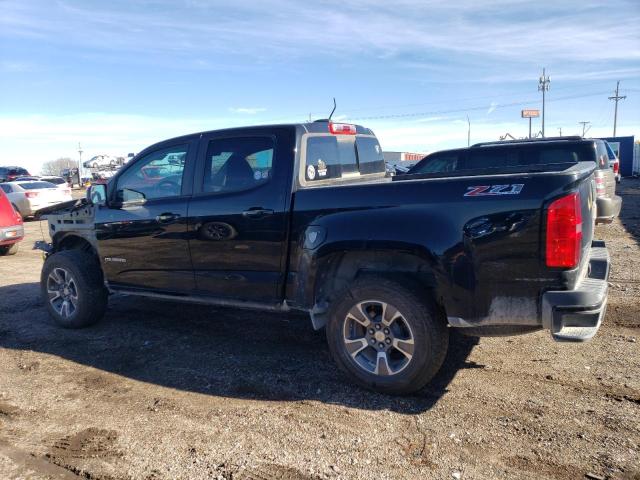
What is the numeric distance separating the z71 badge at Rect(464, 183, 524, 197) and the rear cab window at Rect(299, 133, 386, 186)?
1.49m

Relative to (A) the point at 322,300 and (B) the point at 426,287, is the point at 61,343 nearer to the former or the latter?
(A) the point at 322,300

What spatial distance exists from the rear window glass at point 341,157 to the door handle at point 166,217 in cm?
132

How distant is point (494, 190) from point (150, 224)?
3.22 metres

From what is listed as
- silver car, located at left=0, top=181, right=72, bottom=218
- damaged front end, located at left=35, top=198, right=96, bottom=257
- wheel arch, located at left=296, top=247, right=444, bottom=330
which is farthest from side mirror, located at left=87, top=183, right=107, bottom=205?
silver car, located at left=0, top=181, right=72, bottom=218

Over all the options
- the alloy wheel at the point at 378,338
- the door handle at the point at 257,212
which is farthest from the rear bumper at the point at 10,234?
the alloy wheel at the point at 378,338

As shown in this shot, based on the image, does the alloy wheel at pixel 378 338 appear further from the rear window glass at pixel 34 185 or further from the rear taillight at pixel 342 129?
the rear window glass at pixel 34 185

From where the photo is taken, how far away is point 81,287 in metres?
5.77

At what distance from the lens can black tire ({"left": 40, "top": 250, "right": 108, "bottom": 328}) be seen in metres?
5.79

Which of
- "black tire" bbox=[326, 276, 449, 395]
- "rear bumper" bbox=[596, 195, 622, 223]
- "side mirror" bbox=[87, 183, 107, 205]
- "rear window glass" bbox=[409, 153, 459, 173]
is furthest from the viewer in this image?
"rear window glass" bbox=[409, 153, 459, 173]

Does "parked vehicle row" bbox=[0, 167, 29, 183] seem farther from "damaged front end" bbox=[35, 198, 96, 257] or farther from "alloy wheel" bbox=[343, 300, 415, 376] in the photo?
"alloy wheel" bbox=[343, 300, 415, 376]

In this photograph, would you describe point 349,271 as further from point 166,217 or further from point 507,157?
point 507,157

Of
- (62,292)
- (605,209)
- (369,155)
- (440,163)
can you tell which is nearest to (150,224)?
(62,292)

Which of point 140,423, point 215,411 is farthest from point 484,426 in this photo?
point 140,423

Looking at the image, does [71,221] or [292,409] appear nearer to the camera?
[292,409]
